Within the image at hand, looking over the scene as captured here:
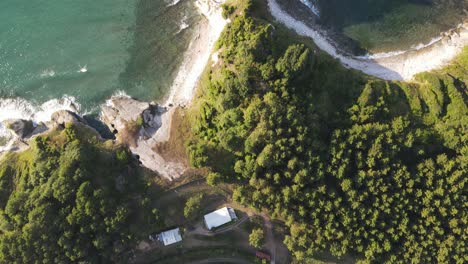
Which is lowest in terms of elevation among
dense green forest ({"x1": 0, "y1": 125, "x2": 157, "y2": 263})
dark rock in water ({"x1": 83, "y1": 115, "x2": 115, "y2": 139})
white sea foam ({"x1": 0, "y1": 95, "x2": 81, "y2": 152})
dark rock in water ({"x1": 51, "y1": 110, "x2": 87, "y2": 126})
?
dense green forest ({"x1": 0, "y1": 125, "x2": 157, "y2": 263})

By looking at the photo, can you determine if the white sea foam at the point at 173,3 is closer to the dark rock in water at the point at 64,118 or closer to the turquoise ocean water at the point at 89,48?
the turquoise ocean water at the point at 89,48

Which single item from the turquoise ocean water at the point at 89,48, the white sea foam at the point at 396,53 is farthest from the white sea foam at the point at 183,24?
the white sea foam at the point at 396,53

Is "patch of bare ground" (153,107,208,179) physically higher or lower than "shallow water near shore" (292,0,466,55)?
lower

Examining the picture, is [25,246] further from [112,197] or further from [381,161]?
[381,161]

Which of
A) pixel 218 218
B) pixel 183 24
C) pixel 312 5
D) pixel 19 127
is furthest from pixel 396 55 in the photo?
pixel 19 127

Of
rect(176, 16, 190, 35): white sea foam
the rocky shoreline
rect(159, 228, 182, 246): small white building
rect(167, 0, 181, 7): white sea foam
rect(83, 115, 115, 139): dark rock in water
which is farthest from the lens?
rect(167, 0, 181, 7): white sea foam

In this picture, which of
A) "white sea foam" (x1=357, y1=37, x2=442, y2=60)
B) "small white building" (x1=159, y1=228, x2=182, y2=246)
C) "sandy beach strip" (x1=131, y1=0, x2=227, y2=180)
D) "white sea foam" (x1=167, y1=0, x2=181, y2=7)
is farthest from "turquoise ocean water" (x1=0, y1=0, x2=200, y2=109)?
"white sea foam" (x1=357, y1=37, x2=442, y2=60)

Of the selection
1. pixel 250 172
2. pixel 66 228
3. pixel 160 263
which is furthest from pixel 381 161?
pixel 66 228

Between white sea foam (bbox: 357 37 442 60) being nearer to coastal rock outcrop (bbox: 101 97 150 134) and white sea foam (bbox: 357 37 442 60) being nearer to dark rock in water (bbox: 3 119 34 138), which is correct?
coastal rock outcrop (bbox: 101 97 150 134)
